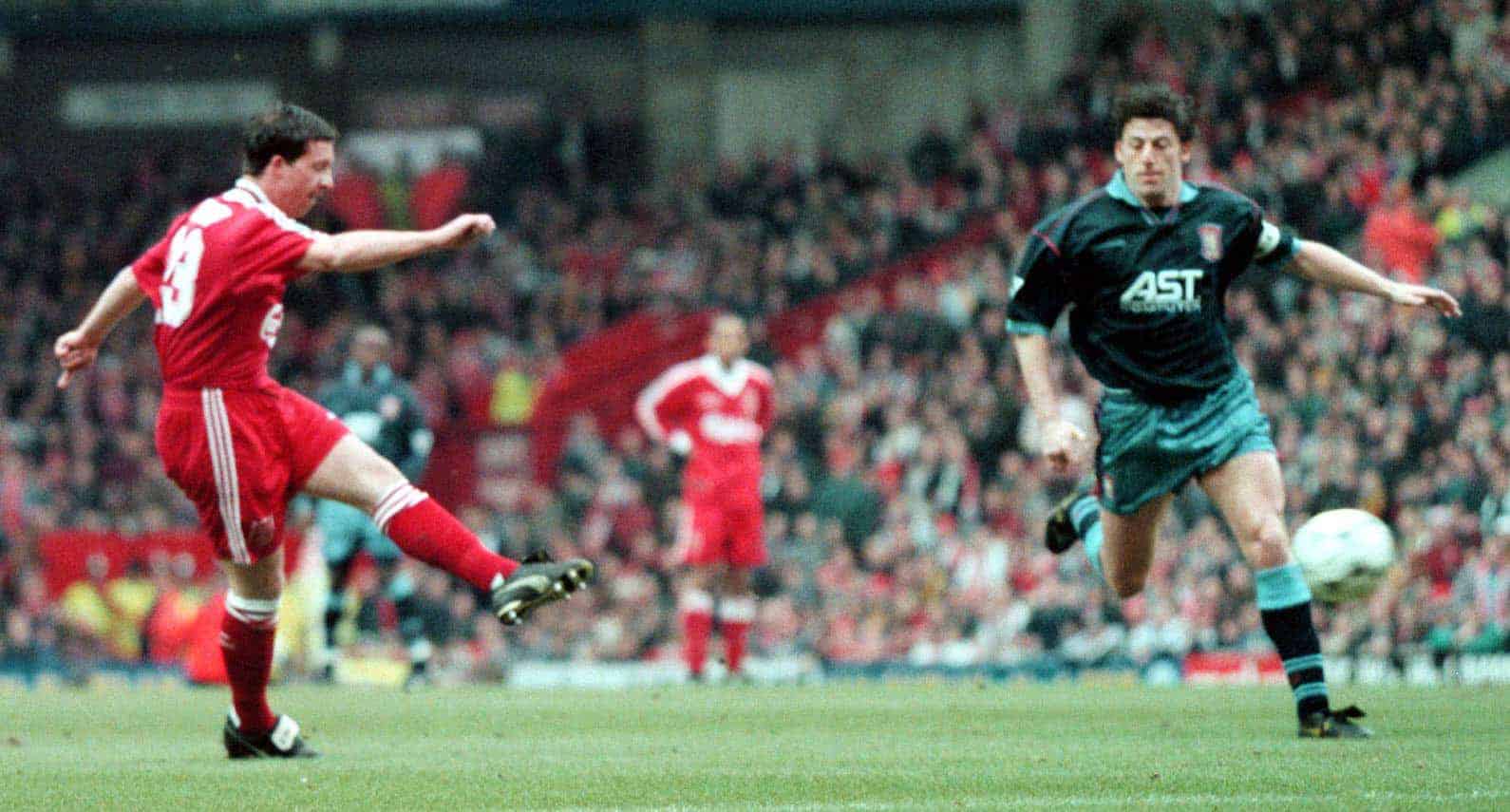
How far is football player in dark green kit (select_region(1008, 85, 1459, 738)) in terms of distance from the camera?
28.1 ft

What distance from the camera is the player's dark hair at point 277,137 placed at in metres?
8.02

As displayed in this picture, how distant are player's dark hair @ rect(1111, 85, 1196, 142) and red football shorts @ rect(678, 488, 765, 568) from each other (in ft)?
23.2

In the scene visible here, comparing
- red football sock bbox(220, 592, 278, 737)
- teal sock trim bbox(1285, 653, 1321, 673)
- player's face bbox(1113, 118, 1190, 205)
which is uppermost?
player's face bbox(1113, 118, 1190, 205)

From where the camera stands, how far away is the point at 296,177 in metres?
8.04

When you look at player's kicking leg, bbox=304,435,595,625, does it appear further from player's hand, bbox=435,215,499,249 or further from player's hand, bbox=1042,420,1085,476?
player's hand, bbox=1042,420,1085,476

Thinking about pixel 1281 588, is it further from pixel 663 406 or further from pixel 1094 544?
pixel 663 406

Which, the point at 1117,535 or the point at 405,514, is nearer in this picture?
the point at 405,514

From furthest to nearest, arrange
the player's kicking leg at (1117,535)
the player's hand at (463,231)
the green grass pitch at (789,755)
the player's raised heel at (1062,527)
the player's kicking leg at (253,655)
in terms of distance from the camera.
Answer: the player's raised heel at (1062,527) → the player's kicking leg at (1117,535) → the player's kicking leg at (253,655) → the player's hand at (463,231) → the green grass pitch at (789,755)

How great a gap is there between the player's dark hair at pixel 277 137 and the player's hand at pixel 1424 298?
12.8 feet

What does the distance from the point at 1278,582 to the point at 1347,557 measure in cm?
47

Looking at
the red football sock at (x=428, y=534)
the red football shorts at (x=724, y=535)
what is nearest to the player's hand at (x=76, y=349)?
the red football sock at (x=428, y=534)

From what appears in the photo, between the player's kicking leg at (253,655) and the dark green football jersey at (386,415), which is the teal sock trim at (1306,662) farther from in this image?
the dark green football jersey at (386,415)

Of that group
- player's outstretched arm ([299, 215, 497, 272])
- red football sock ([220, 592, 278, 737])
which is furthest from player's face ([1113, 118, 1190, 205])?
red football sock ([220, 592, 278, 737])

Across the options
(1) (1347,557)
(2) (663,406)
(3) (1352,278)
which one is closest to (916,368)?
(2) (663,406)
